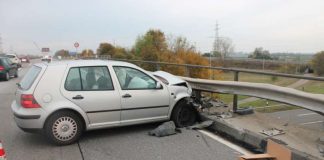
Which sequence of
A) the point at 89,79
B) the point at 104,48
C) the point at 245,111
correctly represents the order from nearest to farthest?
the point at 89,79 → the point at 245,111 → the point at 104,48

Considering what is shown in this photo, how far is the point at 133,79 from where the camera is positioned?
672 centimetres

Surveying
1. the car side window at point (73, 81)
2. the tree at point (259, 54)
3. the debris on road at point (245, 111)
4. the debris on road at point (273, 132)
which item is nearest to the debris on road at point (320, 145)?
the debris on road at point (273, 132)

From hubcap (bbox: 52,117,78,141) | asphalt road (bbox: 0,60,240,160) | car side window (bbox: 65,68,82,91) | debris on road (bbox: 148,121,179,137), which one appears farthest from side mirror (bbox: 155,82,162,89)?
hubcap (bbox: 52,117,78,141)

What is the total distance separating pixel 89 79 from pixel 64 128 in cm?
104

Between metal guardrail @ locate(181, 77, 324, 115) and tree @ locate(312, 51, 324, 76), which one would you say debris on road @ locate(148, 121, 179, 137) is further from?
tree @ locate(312, 51, 324, 76)

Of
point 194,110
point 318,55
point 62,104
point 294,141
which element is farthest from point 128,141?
point 318,55

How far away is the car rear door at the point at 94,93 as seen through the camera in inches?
238

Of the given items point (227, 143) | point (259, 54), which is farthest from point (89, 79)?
point (259, 54)

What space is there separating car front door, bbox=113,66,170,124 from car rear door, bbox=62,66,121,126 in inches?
7.5

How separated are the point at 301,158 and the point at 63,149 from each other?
12.6 ft

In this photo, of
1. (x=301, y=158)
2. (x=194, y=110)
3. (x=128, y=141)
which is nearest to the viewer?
(x=301, y=158)

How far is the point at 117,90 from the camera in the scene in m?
6.38

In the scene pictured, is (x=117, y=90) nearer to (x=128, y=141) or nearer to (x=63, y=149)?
(x=128, y=141)

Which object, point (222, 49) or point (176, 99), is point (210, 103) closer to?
point (176, 99)
